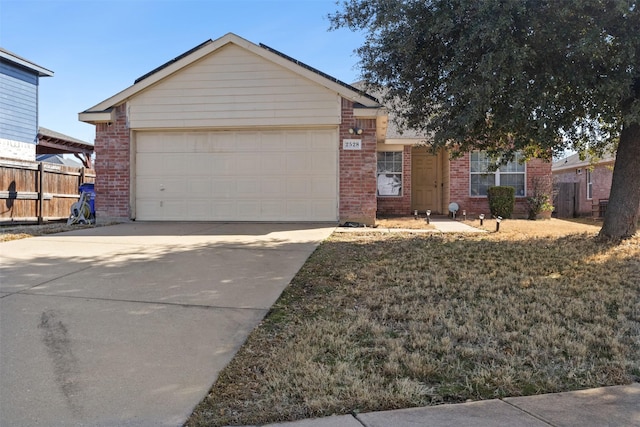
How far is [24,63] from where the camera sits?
16750mm

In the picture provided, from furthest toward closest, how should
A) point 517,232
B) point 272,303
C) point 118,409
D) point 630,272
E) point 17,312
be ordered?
point 517,232 → point 630,272 → point 272,303 → point 17,312 → point 118,409

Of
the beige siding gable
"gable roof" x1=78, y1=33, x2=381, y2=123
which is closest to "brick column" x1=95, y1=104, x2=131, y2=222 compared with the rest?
"gable roof" x1=78, y1=33, x2=381, y2=123

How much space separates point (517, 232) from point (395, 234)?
9.50 ft

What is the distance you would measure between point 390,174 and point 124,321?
13029 millimetres

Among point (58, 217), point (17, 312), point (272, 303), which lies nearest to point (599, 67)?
point (272, 303)

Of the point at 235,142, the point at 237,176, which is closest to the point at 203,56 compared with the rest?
the point at 235,142

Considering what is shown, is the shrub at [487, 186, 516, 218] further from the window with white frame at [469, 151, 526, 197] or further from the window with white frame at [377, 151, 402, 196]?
the window with white frame at [377, 151, 402, 196]

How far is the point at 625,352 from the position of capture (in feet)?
11.6

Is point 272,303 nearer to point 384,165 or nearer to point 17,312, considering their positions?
point 17,312

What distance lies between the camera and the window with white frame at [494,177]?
1565 cm

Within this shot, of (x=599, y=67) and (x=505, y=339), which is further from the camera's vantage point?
(x=599, y=67)

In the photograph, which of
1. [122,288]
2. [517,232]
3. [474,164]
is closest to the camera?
[122,288]

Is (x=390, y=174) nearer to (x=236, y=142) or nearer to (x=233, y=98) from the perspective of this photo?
(x=236, y=142)

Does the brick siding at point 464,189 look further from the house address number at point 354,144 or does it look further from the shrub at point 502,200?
the house address number at point 354,144
